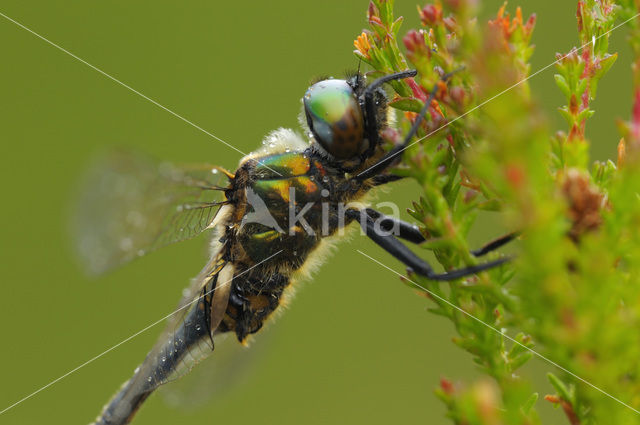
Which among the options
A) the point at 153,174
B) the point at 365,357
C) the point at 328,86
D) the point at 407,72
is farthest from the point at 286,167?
the point at 365,357

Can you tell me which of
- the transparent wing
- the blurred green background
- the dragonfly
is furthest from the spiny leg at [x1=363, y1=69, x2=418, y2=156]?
the blurred green background

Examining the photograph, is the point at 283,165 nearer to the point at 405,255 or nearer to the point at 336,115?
the point at 336,115

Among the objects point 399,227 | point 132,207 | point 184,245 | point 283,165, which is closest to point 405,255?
point 399,227

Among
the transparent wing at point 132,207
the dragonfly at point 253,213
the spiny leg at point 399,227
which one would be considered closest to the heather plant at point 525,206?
the dragonfly at point 253,213

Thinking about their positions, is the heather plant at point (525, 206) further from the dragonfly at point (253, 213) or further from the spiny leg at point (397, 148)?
the dragonfly at point (253, 213)

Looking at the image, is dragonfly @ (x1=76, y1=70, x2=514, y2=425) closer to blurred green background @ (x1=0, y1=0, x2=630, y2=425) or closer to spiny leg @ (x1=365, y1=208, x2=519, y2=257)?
spiny leg @ (x1=365, y1=208, x2=519, y2=257)
